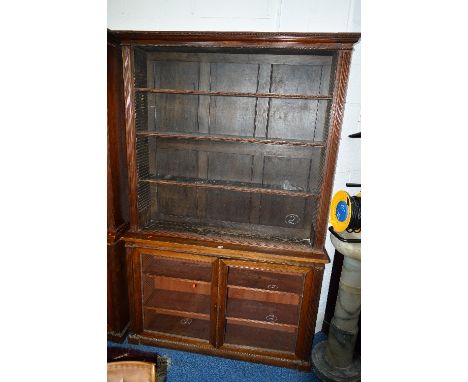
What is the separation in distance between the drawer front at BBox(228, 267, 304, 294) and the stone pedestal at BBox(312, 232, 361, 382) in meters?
0.34

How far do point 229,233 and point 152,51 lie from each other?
5.49 feet

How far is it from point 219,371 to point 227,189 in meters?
1.53

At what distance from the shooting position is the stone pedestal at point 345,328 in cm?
210

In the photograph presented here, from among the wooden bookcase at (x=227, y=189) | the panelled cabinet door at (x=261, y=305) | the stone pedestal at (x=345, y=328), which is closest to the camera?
the stone pedestal at (x=345, y=328)

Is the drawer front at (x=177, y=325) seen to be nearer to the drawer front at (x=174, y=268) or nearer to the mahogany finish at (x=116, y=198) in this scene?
the mahogany finish at (x=116, y=198)

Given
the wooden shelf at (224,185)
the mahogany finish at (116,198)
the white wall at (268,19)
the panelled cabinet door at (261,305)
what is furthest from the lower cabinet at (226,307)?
the white wall at (268,19)

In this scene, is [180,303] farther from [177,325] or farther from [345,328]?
[345,328]

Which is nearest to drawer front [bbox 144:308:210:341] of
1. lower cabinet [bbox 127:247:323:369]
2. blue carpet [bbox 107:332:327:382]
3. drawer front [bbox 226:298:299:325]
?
lower cabinet [bbox 127:247:323:369]

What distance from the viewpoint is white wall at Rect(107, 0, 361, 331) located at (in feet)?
7.11

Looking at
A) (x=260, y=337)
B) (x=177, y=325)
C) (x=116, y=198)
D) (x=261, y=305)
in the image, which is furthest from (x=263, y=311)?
(x=116, y=198)

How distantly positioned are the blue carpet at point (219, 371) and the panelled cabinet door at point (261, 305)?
16 centimetres

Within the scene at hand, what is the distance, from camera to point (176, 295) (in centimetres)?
279
